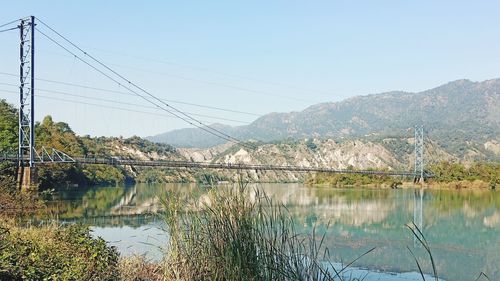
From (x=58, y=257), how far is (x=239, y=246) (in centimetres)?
221

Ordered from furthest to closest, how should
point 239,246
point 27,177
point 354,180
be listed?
point 354,180 → point 27,177 → point 239,246

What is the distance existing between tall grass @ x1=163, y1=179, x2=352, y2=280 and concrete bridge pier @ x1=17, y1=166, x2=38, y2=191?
17068 millimetres

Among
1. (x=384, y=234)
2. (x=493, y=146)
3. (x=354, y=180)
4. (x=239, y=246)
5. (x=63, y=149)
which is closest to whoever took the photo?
(x=239, y=246)

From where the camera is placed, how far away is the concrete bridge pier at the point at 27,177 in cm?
2028

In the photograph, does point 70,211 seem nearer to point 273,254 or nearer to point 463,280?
point 463,280

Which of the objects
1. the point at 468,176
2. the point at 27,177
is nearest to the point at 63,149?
the point at 27,177

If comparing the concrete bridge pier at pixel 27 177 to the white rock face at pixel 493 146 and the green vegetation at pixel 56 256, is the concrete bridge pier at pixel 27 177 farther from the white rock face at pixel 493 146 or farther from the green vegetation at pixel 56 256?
the white rock face at pixel 493 146

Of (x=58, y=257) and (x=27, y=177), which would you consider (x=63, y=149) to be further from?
(x=58, y=257)

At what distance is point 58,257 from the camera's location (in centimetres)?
528

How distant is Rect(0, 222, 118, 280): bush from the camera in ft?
14.7

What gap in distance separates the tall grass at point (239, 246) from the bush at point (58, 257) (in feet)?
2.62

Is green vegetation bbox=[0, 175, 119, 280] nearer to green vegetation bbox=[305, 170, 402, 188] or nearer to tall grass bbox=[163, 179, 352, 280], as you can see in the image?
tall grass bbox=[163, 179, 352, 280]

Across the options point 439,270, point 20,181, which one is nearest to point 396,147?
point 20,181

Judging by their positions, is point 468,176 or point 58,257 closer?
point 58,257
